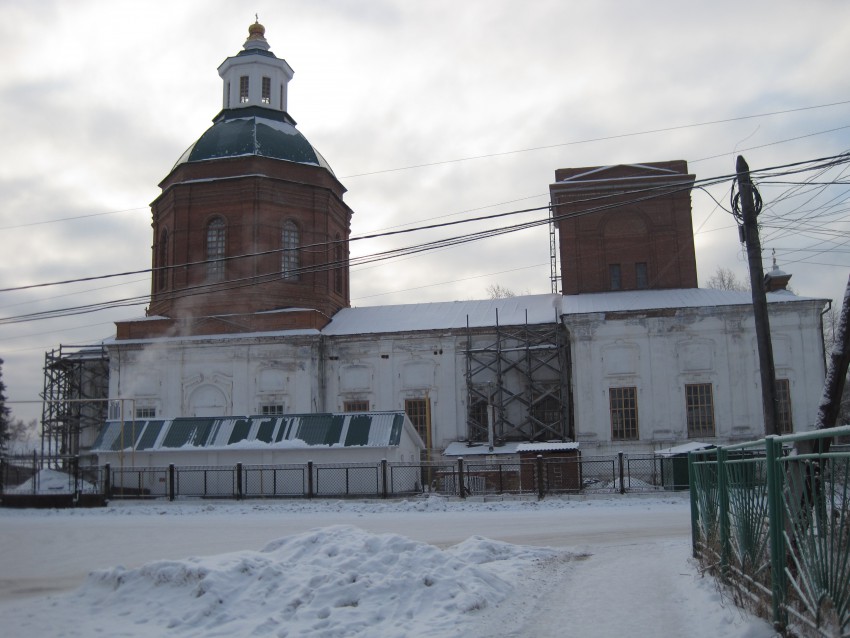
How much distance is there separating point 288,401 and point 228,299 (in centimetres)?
589

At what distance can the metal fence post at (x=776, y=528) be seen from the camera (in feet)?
21.2

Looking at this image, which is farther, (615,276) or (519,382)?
(615,276)

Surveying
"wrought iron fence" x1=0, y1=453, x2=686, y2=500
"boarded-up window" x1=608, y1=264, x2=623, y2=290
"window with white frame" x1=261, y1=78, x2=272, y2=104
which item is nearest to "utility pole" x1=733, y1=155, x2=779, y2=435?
"wrought iron fence" x1=0, y1=453, x2=686, y2=500

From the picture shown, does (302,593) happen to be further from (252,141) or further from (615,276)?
(252,141)

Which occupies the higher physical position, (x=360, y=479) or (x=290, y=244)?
(x=290, y=244)

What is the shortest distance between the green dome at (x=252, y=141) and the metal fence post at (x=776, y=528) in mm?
35816

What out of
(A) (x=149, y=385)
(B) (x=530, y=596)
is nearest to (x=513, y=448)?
(A) (x=149, y=385)

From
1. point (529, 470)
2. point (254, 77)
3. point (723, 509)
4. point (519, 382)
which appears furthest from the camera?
point (254, 77)

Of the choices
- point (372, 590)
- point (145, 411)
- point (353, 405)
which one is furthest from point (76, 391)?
point (372, 590)

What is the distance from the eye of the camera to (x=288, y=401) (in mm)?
37188

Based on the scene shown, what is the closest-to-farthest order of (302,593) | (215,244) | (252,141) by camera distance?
(302,593) < (215,244) < (252,141)

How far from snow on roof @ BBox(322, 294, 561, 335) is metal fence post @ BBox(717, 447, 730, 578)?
2856 cm

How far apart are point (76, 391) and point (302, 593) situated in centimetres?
3893

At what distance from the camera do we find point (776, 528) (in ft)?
21.7
